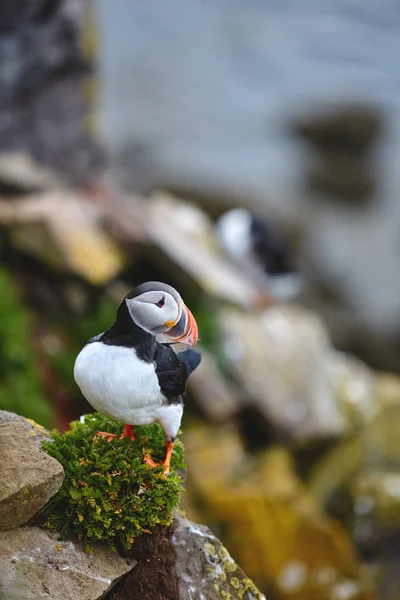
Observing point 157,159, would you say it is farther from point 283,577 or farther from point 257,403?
point 283,577

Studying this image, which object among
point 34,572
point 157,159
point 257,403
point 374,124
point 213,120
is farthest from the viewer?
point 213,120

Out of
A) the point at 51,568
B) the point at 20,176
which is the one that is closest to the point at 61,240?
the point at 20,176

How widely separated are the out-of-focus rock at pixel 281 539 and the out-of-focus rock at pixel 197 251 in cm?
237

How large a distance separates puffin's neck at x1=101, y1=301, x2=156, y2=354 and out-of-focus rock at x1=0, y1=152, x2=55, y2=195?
640cm

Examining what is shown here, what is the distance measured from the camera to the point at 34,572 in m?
4.00

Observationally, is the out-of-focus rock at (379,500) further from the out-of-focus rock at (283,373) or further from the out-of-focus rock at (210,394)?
the out-of-focus rock at (210,394)

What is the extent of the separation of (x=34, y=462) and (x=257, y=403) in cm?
634

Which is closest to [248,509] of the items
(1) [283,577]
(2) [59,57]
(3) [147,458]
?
(1) [283,577]

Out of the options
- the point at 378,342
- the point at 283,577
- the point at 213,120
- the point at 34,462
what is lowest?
the point at 283,577

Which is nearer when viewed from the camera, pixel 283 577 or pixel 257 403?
pixel 283 577

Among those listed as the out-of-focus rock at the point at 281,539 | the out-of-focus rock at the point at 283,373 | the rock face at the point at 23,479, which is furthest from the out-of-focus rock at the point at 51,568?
the out-of-focus rock at the point at 283,373

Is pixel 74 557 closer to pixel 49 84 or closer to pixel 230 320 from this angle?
pixel 230 320

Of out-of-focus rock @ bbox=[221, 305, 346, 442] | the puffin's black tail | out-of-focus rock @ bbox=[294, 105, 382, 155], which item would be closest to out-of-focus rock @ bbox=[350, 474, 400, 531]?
out-of-focus rock @ bbox=[221, 305, 346, 442]

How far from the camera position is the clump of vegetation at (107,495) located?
4324mm
